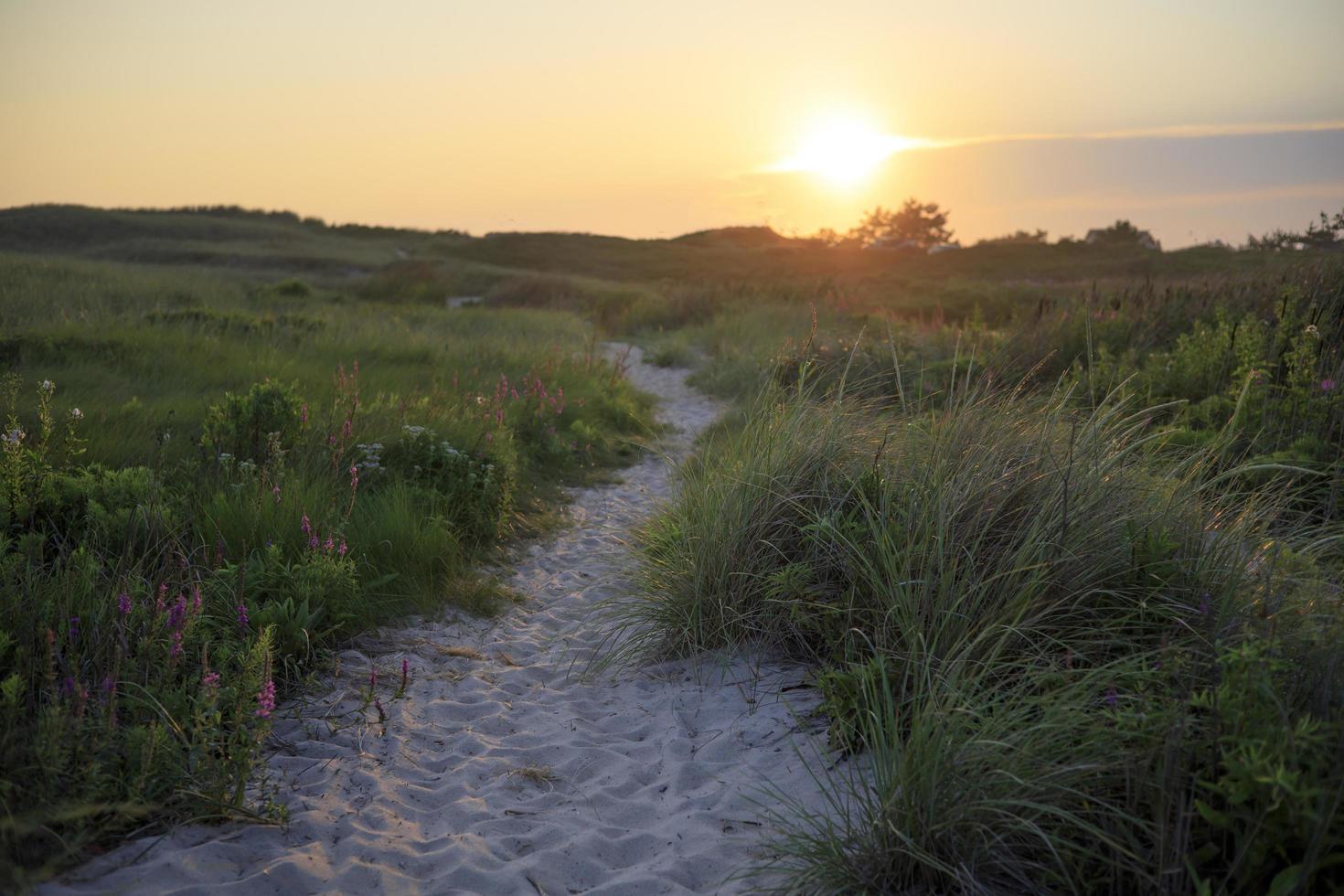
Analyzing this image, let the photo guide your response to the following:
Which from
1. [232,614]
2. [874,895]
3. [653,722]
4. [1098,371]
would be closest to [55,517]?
[232,614]

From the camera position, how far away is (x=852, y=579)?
3453mm

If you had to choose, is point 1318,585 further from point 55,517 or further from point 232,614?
point 55,517

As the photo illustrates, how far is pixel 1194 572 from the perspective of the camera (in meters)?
3.03

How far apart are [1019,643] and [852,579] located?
2.34ft

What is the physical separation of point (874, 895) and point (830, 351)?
334 inches

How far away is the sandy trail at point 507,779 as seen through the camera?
2432mm

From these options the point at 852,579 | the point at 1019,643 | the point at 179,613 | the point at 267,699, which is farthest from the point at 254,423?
the point at 1019,643

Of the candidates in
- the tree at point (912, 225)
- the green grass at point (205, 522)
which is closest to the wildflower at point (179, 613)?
the green grass at point (205, 522)

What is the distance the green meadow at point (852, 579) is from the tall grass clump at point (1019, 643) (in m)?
0.02

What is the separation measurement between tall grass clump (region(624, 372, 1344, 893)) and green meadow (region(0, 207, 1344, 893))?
0.02m

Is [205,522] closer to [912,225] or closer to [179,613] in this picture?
[179,613]

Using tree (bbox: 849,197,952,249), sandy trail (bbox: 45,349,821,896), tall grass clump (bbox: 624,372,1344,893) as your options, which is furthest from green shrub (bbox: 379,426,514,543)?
tree (bbox: 849,197,952,249)

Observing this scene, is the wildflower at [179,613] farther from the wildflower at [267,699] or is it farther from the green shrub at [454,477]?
the green shrub at [454,477]

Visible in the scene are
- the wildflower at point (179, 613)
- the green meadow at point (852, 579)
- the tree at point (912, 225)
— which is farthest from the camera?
the tree at point (912, 225)
